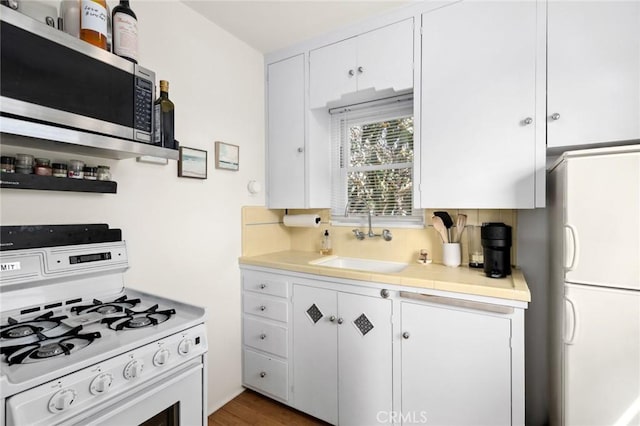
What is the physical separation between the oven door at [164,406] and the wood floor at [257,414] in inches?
34.5

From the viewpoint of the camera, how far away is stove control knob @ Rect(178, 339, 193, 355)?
3.69 feet

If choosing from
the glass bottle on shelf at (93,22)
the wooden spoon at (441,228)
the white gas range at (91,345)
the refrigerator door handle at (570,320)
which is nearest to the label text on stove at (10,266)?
the white gas range at (91,345)

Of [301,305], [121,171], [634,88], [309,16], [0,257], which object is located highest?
[309,16]

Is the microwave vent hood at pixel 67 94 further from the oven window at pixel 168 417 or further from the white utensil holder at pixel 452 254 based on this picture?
the white utensil holder at pixel 452 254

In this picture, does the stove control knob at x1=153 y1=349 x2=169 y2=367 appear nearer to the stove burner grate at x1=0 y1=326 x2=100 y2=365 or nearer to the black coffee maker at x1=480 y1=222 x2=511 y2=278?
the stove burner grate at x1=0 y1=326 x2=100 y2=365

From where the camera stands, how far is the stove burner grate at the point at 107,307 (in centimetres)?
125

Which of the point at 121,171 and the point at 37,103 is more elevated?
the point at 37,103

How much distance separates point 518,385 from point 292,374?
4.15ft

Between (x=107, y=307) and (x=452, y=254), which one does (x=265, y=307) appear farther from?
(x=452, y=254)

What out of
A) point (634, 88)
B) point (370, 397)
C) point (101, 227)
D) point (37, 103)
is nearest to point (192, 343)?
point (101, 227)

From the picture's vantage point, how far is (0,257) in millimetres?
1101

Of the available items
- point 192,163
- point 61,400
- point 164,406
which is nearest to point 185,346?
point 164,406

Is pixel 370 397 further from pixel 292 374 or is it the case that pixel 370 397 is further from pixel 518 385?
pixel 518 385

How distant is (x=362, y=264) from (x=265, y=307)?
30.2 inches
